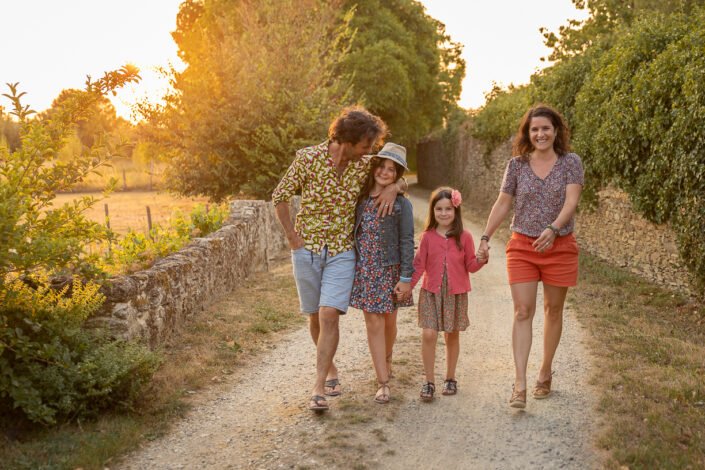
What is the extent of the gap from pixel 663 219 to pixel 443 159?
22963mm

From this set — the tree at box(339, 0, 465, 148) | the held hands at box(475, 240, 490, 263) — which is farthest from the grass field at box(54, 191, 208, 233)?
the held hands at box(475, 240, 490, 263)

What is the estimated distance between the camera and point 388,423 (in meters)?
4.15

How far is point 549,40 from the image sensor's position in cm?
2092

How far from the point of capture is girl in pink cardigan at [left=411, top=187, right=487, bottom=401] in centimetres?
451

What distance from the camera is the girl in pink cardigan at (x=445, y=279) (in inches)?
177

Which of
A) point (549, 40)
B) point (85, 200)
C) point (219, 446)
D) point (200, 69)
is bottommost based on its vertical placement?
point (219, 446)

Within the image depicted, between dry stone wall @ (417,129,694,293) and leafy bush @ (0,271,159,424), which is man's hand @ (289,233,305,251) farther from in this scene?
dry stone wall @ (417,129,694,293)

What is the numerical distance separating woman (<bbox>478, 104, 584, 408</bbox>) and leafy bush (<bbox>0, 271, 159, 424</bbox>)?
276 centimetres

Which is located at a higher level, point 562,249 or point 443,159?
point 443,159

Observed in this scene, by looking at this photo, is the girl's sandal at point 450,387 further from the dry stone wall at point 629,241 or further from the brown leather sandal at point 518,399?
the dry stone wall at point 629,241

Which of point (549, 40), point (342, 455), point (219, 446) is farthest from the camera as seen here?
point (549, 40)

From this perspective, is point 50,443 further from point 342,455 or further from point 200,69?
point 200,69

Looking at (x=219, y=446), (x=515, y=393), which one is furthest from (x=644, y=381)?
(x=219, y=446)

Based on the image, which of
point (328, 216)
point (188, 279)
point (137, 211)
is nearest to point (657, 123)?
point (328, 216)
